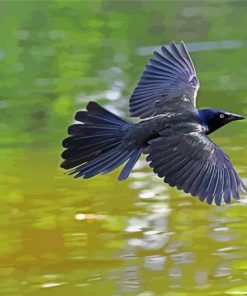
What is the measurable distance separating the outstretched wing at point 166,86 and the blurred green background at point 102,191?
85 centimetres

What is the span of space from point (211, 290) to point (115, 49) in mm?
6712

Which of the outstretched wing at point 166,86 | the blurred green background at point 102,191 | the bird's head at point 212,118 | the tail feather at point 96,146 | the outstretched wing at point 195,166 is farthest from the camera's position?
the outstretched wing at point 166,86

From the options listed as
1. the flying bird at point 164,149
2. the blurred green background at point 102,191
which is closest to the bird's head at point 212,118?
the flying bird at point 164,149

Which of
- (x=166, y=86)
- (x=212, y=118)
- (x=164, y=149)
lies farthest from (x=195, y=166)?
(x=166, y=86)

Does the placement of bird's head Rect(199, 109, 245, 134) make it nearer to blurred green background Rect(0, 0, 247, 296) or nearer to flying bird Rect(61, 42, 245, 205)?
flying bird Rect(61, 42, 245, 205)

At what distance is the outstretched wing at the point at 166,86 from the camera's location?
249 inches

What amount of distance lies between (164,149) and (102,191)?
214 cm

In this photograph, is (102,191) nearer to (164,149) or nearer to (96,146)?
(96,146)

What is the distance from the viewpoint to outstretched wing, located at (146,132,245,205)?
17.6ft

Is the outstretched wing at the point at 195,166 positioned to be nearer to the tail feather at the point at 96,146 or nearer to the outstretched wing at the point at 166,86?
the tail feather at the point at 96,146

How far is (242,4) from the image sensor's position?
14828 millimetres

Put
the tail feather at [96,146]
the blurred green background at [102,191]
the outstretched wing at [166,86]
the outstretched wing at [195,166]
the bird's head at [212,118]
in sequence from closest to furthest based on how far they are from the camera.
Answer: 1. the outstretched wing at [195,166]
2. the tail feather at [96,146]
3. the bird's head at [212,118]
4. the blurred green background at [102,191]
5. the outstretched wing at [166,86]

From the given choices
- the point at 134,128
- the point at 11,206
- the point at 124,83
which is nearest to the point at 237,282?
the point at 134,128

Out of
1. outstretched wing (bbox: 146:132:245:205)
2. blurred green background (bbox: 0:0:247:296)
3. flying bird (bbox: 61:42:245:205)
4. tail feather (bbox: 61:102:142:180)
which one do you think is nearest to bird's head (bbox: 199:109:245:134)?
flying bird (bbox: 61:42:245:205)
